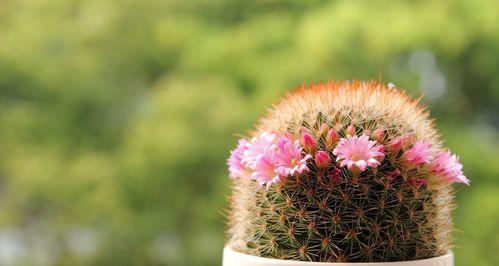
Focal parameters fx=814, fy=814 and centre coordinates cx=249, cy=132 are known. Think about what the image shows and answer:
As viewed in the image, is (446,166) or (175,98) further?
(175,98)

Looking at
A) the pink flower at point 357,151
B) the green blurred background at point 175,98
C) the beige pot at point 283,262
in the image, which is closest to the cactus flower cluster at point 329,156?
the pink flower at point 357,151

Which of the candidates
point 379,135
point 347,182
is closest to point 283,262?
point 347,182

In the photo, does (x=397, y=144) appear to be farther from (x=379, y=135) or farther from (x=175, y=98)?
(x=175, y=98)

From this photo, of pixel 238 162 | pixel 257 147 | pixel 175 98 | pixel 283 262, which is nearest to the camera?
pixel 283 262

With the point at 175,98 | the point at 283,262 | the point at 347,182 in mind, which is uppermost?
the point at 175,98

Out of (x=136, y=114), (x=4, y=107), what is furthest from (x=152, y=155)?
(x=4, y=107)

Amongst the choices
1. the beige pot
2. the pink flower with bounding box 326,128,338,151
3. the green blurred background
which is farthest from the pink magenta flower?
the green blurred background

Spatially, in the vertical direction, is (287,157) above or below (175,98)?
below

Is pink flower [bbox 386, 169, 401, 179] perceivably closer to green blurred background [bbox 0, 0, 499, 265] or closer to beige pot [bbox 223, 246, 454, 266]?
beige pot [bbox 223, 246, 454, 266]

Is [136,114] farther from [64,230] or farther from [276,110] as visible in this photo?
[276,110]
